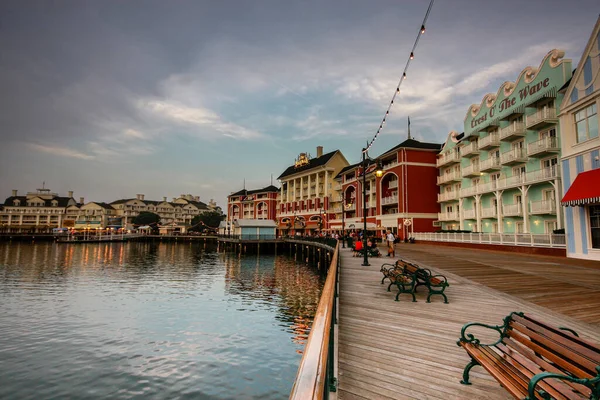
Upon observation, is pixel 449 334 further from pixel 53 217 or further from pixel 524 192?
pixel 53 217

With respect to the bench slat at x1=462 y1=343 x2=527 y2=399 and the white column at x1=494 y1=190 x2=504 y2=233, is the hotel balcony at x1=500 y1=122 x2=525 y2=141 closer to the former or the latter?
the white column at x1=494 y1=190 x2=504 y2=233

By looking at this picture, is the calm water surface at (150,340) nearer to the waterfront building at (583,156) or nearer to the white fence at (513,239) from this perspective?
the white fence at (513,239)

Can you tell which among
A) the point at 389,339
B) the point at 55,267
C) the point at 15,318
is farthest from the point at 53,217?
the point at 389,339

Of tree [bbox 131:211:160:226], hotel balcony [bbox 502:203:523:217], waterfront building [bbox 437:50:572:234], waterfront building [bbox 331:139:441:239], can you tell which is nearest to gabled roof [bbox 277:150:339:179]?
waterfront building [bbox 331:139:441:239]

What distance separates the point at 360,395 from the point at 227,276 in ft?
92.2

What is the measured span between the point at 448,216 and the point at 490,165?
997 centimetres

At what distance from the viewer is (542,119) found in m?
25.4

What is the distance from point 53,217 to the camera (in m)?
123

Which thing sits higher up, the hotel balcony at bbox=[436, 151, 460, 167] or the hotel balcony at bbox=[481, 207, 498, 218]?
the hotel balcony at bbox=[436, 151, 460, 167]

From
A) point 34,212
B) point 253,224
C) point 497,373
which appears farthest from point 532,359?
point 34,212

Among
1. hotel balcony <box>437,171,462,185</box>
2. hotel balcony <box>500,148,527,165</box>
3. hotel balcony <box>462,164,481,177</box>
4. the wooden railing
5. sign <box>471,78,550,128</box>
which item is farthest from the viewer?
hotel balcony <box>437,171,462,185</box>

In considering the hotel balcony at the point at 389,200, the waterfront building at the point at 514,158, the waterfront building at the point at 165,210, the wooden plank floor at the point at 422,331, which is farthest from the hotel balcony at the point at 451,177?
the waterfront building at the point at 165,210

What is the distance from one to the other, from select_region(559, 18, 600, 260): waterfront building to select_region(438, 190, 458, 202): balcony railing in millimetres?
18777

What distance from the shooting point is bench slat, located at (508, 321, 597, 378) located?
291cm
